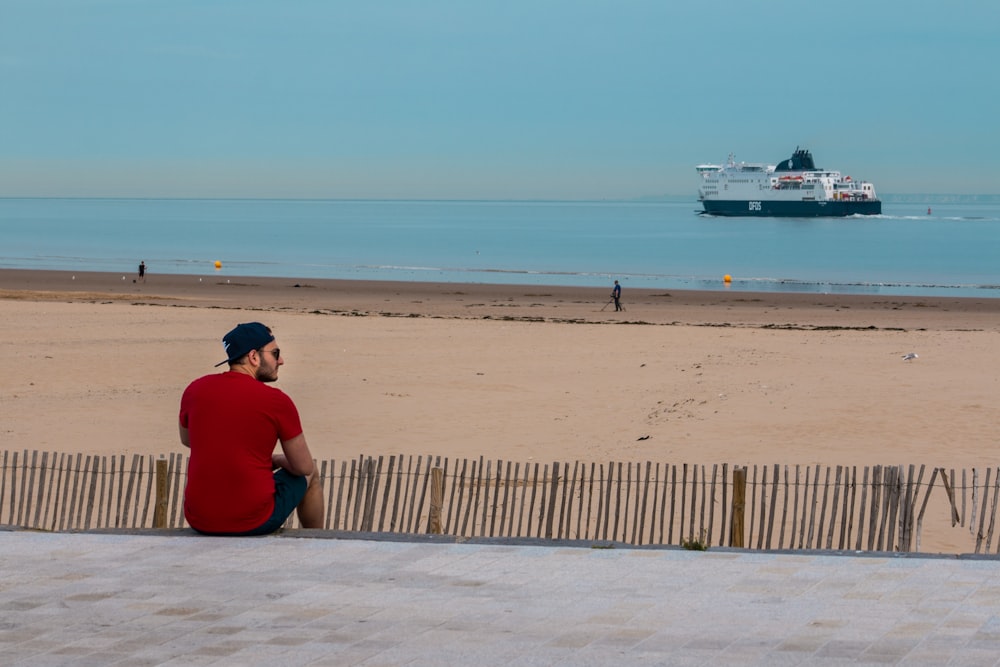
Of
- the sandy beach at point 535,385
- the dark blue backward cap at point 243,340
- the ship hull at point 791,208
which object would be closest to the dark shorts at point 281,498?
the dark blue backward cap at point 243,340

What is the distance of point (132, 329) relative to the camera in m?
26.7

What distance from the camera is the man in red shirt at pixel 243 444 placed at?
22.7ft

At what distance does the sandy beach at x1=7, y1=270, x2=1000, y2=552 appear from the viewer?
1445 centimetres

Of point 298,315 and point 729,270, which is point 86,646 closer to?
point 298,315

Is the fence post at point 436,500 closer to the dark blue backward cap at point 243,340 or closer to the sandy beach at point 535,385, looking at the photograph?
the dark blue backward cap at point 243,340

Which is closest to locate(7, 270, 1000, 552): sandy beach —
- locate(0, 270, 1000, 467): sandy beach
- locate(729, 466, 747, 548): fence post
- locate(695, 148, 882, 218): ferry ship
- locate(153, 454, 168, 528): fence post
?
locate(0, 270, 1000, 467): sandy beach

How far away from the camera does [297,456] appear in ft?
22.9

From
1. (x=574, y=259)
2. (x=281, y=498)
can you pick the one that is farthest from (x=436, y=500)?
(x=574, y=259)

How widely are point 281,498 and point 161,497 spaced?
1.61 meters

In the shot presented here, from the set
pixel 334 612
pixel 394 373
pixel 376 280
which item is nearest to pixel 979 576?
pixel 334 612

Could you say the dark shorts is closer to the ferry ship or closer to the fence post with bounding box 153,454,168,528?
the fence post with bounding box 153,454,168,528

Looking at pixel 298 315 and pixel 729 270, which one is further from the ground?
pixel 729 270

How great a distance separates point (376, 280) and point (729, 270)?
61.6 feet

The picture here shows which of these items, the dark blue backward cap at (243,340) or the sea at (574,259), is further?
the sea at (574,259)
